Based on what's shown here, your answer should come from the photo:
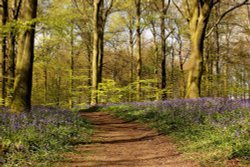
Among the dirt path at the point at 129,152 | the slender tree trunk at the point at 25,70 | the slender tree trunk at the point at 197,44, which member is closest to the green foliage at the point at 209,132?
the dirt path at the point at 129,152

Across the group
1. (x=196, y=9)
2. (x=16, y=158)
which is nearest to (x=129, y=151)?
(x=16, y=158)

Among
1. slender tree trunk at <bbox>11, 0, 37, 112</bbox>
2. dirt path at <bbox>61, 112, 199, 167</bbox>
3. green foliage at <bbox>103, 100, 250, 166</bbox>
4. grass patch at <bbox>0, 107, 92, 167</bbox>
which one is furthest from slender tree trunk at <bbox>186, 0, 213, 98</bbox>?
slender tree trunk at <bbox>11, 0, 37, 112</bbox>

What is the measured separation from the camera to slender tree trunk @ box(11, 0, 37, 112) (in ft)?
36.3

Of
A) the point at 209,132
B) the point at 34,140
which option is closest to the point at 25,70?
the point at 34,140

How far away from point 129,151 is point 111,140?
73.7 inches

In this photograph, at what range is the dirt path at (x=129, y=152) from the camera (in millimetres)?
6523

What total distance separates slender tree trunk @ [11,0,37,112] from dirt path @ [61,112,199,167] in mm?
2956

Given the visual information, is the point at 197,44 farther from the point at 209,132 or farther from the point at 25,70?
the point at 209,132

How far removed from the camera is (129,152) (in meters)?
7.70

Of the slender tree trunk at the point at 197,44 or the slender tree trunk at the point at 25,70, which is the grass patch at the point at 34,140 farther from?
the slender tree trunk at the point at 197,44

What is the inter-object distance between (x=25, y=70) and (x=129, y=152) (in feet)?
17.8

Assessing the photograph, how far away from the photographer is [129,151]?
7.83 metres

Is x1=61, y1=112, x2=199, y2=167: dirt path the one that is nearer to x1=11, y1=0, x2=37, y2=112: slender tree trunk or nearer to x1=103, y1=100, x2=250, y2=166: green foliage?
x1=103, y1=100, x2=250, y2=166: green foliage

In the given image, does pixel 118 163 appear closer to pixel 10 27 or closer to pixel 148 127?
pixel 148 127
